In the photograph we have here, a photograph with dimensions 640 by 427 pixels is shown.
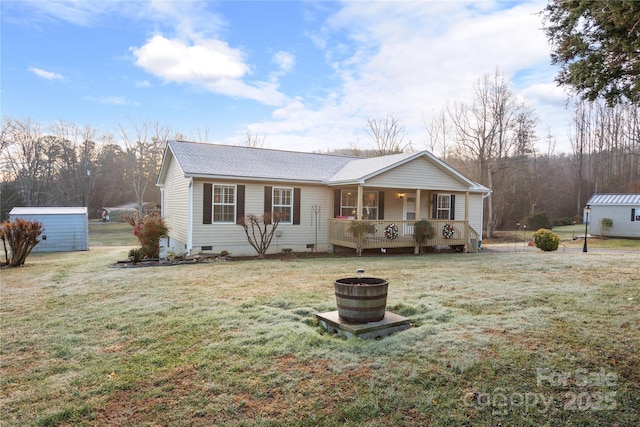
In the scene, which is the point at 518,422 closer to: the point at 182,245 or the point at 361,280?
the point at 361,280

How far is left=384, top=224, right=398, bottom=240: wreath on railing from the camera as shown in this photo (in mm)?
14562

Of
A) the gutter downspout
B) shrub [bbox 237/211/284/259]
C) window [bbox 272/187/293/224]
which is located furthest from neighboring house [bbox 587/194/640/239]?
the gutter downspout

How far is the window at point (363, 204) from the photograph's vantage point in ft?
52.6

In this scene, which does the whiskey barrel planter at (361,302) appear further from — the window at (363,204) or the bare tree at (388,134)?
the bare tree at (388,134)

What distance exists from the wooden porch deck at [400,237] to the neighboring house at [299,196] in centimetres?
4

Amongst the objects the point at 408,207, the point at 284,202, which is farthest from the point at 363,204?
the point at 284,202

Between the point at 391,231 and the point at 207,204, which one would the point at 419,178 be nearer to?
the point at 391,231

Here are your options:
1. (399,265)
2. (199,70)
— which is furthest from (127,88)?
(399,265)

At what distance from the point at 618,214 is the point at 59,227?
32714 millimetres

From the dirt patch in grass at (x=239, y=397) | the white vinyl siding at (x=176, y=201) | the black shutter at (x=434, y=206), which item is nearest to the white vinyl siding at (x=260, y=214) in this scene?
the white vinyl siding at (x=176, y=201)

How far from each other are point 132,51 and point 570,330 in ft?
51.2

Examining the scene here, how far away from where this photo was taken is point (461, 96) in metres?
30.6

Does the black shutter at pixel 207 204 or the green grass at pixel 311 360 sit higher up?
the black shutter at pixel 207 204

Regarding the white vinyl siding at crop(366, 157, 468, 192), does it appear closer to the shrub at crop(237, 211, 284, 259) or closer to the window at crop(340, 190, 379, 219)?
the window at crop(340, 190, 379, 219)
